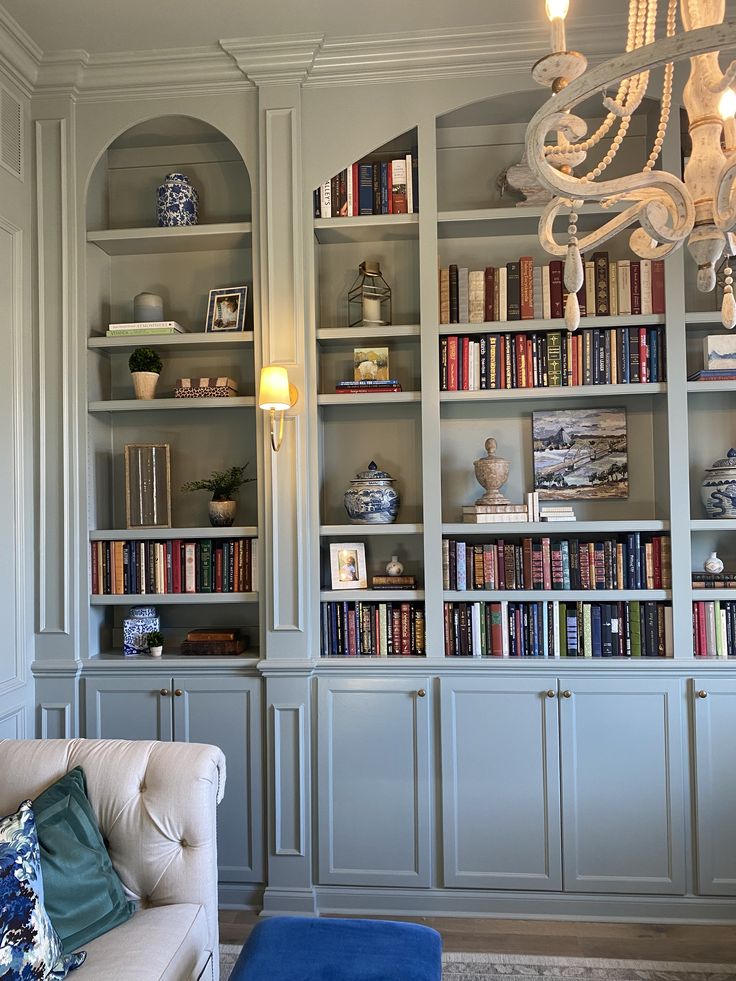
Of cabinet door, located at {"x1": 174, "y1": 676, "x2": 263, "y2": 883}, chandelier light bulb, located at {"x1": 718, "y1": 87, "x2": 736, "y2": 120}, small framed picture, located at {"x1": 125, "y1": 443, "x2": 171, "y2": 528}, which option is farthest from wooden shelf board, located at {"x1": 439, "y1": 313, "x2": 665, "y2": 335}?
cabinet door, located at {"x1": 174, "y1": 676, "x2": 263, "y2": 883}

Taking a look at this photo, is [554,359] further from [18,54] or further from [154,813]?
[18,54]

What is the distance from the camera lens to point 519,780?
8.79 ft

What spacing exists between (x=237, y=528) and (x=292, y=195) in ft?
4.22

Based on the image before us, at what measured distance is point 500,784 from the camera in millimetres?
2684

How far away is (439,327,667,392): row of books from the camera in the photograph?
2721 millimetres

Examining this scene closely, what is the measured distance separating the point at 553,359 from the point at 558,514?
0.59m

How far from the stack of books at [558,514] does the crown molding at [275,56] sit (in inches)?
A: 74.1

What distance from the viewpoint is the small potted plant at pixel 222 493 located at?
9.55 ft

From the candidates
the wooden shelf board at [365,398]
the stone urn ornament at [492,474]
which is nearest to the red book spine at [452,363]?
the wooden shelf board at [365,398]

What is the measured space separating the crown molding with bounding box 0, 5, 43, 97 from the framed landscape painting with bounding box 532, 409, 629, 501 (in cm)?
236

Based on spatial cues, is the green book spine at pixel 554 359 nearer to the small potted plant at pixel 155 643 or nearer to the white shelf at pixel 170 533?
the white shelf at pixel 170 533

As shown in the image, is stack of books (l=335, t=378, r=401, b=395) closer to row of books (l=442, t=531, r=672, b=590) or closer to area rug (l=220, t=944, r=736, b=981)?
row of books (l=442, t=531, r=672, b=590)

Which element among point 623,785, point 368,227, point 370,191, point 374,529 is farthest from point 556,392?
point 623,785

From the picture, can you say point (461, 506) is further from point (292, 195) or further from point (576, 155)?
point (576, 155)
